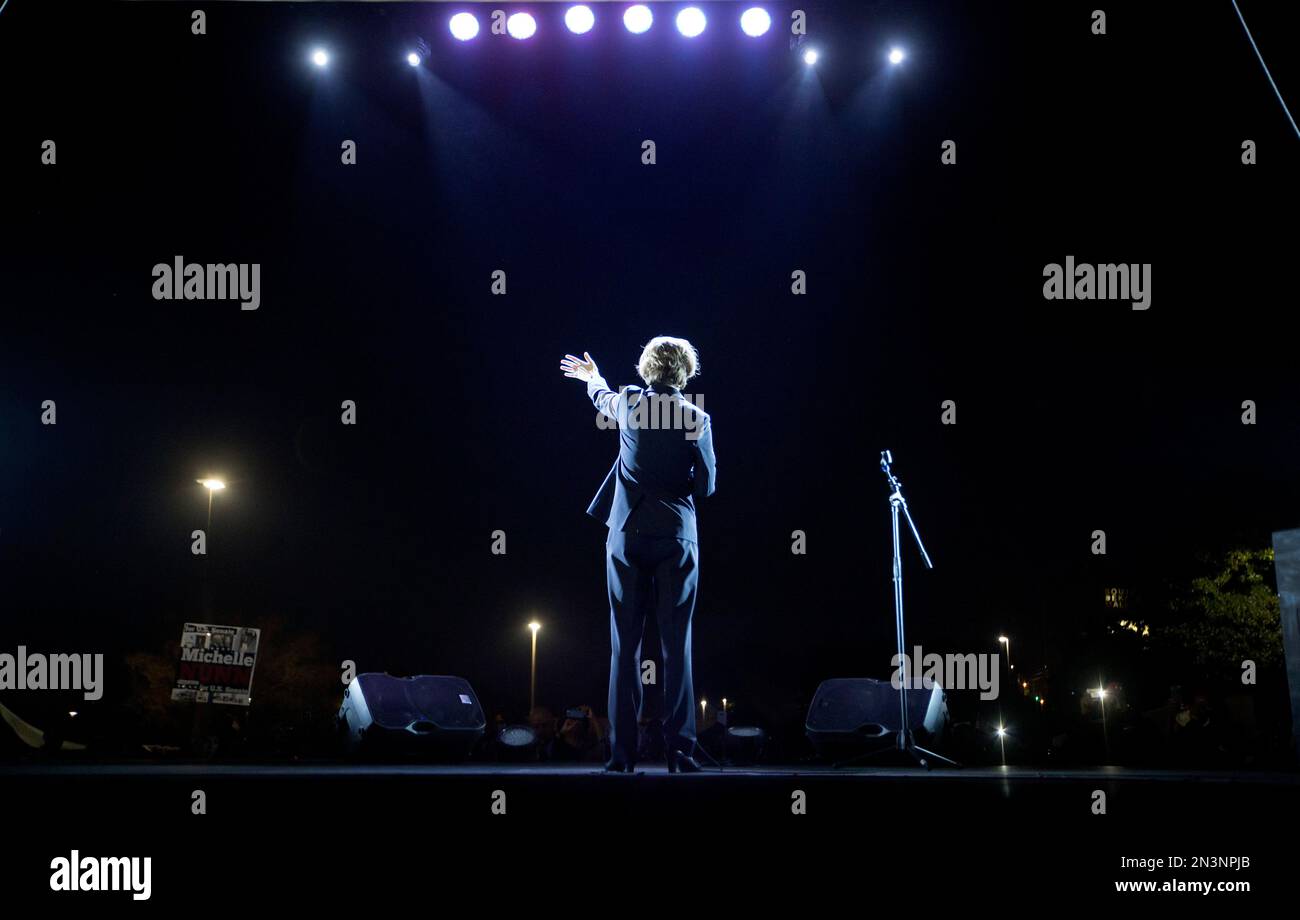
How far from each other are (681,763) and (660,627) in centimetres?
58

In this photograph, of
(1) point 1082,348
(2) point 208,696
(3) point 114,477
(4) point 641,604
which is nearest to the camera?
(4) point 641,604

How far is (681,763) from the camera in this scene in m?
4.05

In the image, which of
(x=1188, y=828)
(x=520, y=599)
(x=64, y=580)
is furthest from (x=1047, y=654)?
(x=1188, y=828)

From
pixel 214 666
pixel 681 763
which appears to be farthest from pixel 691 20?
pixel 214 666

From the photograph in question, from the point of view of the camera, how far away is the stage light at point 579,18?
7.48m

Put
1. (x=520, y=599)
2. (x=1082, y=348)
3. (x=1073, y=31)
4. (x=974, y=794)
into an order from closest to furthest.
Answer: (x=974, y=794), (x=1073, y=31), (x=1082, y=348), (x=520, y=599)

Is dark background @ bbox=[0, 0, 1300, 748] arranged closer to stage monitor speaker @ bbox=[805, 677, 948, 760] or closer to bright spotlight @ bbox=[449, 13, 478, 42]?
bright spotlight @ bbox=[449, 13, 478, 42]

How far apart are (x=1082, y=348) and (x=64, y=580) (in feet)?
77.1

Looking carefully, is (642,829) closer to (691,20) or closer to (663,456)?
(663,456)

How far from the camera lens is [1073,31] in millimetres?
7145

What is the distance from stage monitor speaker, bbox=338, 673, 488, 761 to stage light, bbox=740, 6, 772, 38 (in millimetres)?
5484

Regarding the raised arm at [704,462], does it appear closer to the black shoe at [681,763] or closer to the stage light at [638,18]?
the black shoe at [681,763]

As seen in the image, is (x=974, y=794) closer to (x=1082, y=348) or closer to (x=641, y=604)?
(x=641, y=604)

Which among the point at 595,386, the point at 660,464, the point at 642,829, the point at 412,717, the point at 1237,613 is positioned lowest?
the point at 1237,613
